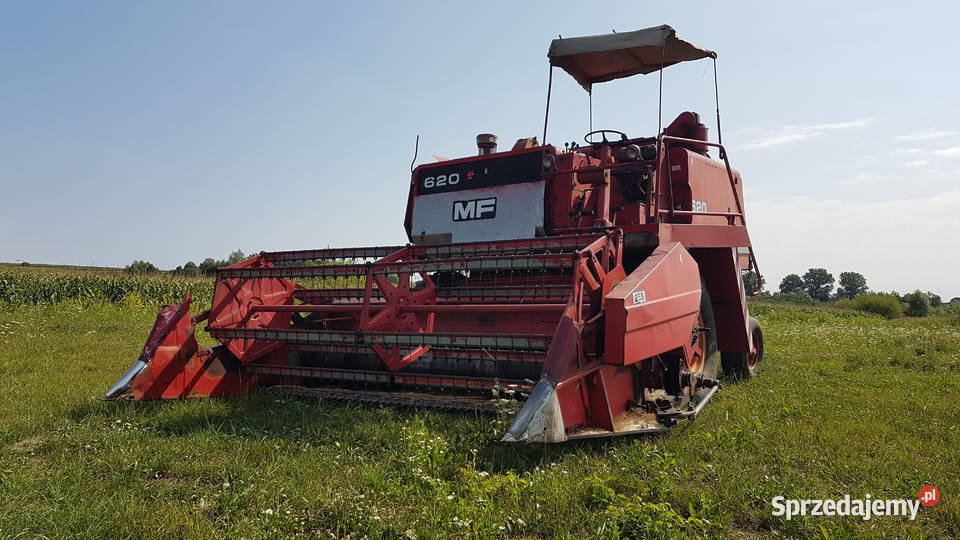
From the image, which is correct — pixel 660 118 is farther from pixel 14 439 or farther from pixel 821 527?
pixel 14 439

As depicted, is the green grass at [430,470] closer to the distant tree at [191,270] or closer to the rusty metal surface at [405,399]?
the rusty metal surface at [405,399]

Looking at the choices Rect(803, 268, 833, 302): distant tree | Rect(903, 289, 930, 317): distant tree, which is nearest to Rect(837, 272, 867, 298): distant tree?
Rect(803, 268, 833, 302): distant tree

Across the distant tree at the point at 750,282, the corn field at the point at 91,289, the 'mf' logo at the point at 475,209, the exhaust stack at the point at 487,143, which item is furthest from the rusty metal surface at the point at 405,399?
the corn field at the point at 91,289

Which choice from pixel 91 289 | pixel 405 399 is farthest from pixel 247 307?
pixel 91 289

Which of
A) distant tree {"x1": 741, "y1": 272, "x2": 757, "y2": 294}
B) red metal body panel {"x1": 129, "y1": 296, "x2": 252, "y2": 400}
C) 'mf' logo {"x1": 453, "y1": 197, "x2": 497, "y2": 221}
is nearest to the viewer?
red metal body panel {"x1": 129, "y1": 296, "x2": 252, "y2": 400}

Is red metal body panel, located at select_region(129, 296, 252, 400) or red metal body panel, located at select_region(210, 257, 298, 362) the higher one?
red metal body panel, located at select_region(210, 257, 298, 362)

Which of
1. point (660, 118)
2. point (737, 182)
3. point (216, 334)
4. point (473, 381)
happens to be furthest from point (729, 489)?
point (737, 182)

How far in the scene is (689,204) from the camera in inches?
245

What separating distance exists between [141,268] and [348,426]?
1910 centimetres

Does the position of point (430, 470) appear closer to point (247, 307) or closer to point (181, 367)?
point (181, 367)

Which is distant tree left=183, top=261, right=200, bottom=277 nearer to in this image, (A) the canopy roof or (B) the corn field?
(B) the corn field

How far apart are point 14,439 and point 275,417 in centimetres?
164

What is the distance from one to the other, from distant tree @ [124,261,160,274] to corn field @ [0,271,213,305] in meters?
0.64

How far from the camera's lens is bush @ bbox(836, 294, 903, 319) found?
33.3 meters
